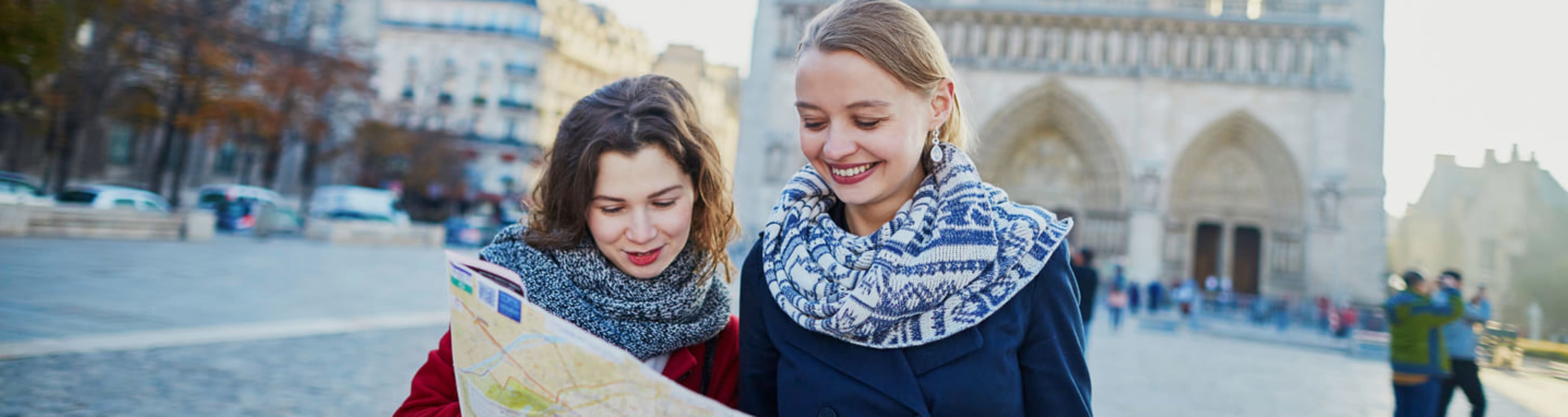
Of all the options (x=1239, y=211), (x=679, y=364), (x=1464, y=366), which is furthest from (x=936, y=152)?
(x=1239, y=211)

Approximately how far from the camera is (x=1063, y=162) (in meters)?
27.1

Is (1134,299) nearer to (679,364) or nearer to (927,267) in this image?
(679,364)

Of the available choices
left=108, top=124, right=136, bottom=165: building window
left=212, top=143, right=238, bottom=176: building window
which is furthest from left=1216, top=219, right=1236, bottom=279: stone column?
left=108, top=124, right=136, bottom=165: building window

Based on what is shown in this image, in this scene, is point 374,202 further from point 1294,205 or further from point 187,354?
point 1294,205

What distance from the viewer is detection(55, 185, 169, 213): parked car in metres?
18.6

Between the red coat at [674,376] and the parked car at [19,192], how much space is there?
17822 mm

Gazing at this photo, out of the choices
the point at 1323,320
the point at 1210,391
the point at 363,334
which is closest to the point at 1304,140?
the point at 1323,320

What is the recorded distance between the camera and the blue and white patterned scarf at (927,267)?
1.59 metres

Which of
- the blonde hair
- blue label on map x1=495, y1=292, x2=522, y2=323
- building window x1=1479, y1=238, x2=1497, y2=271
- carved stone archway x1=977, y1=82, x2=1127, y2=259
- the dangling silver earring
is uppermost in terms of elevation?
carved stone archway x1=977, y1=82, x2=1127, y2=259

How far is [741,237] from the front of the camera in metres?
2.50

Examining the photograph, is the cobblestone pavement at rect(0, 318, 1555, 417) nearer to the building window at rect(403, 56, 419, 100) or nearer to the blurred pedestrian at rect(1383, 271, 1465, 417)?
the blurred pedestrian at rect(1383, 271, 1465, 417)

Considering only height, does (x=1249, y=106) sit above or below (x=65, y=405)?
above

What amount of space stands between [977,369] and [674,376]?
2.46 ft

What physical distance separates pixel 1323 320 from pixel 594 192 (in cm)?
2335
